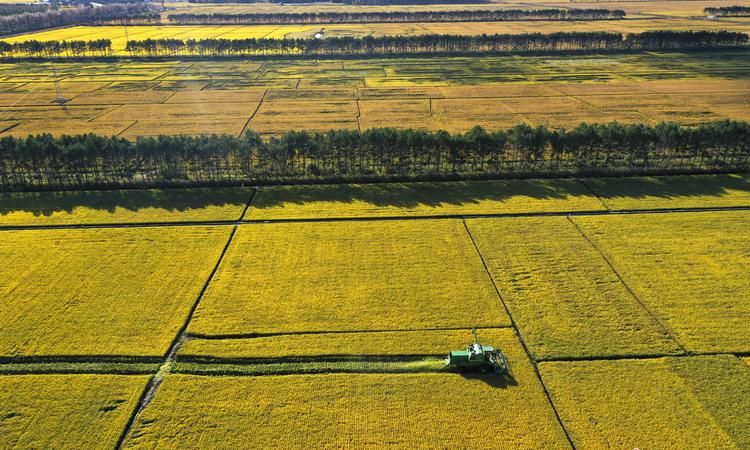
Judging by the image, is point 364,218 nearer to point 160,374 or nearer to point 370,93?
point 160,374

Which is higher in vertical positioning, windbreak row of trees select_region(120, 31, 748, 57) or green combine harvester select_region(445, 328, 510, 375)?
windbreak row of trees select_region(120, 31, 748, 57)

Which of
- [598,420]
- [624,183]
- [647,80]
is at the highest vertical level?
[647,80]

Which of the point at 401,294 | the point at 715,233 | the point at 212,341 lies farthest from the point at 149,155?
the point at 715,233

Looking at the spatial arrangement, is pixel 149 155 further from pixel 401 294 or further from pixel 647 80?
pixel 647 80

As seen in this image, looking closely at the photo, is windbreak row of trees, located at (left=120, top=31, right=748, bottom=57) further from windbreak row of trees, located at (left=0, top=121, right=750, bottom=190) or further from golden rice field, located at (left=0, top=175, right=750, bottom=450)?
golden rice field, located at (left=0, top=175, right=750, bottom=450)

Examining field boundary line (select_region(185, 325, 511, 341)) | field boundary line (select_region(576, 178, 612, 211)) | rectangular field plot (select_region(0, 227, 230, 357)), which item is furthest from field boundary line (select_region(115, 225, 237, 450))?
field boundary line (select_region(576, 178, 612, 211))

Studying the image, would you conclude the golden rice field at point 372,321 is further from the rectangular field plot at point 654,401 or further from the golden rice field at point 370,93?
the golden rice field at point 370,93

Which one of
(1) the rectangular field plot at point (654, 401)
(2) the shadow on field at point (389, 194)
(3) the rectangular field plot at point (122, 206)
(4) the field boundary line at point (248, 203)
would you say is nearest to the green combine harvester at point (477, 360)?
(1) the rectangular field plot at point (654, 401)
